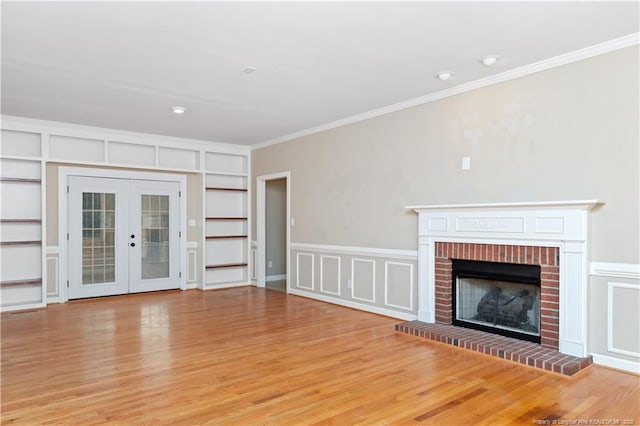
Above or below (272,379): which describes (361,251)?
above

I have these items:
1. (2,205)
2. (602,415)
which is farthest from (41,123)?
(602,415)

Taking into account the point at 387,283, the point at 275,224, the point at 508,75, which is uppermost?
the point at 508,75

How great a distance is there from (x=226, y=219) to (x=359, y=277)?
10.8 ft

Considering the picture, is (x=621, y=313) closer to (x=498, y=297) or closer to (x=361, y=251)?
(x=498, y=297)

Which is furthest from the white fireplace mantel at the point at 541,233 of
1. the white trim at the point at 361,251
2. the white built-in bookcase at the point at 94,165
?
the white built-in bookcase at the point at 94,165

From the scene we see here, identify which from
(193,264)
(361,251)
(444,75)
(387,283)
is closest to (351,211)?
(361,251)

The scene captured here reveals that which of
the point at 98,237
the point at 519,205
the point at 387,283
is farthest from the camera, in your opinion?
the point at 98,237

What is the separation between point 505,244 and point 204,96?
3702 mm

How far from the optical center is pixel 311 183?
6848 mm

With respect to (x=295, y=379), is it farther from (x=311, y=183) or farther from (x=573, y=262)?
(x=311, y=183)

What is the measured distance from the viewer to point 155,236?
7559 millimetres

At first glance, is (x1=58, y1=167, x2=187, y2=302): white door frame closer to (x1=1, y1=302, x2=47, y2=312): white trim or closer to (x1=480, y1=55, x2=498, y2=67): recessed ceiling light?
(x1=1, y1=302, x2=47, y2=312): white trim

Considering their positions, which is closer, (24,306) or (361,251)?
(361,251)

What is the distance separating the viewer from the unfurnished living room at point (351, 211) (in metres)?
3.02
